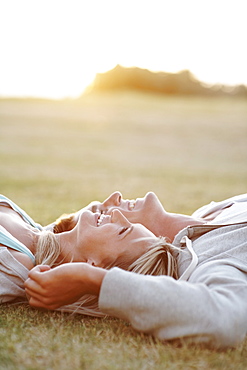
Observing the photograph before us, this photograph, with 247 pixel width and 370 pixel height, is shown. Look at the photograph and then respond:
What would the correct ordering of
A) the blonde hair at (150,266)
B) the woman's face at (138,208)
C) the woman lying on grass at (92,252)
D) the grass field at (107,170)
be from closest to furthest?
1. the grass field at (107,170)
2. the blonde hair at (150,266)
3. the woman lying on grass at (92,252)
4. the woman's face at (138,208)

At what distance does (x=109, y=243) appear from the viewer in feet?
9.48

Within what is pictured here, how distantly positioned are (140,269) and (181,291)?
501 millimetres

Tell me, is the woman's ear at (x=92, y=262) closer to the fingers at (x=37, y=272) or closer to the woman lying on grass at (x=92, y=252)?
the woman lying on grass at (x=92, y=252)

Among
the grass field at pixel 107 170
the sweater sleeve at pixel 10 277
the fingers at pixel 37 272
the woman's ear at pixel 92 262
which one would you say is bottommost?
the grass field at pixel 107 170

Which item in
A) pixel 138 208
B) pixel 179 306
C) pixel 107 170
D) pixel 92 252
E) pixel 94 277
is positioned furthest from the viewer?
pixel 107 170

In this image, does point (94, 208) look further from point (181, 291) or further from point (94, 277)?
point (181, 291)

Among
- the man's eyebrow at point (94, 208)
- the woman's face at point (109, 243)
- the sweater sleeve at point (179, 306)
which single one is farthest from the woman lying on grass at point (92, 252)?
the man's eyebrow at point (94, 208)

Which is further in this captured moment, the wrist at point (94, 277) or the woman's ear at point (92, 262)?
the woman's ear at point (92, 262)

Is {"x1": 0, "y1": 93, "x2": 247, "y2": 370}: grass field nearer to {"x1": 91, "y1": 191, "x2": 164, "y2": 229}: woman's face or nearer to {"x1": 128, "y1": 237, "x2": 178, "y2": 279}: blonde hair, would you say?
{"x1": 128, "y1": 237, "x2": 178, "y2": 279}: blonde hair

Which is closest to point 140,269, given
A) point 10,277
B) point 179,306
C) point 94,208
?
point 179,306

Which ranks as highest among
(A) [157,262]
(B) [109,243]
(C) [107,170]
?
(B) [109,243]

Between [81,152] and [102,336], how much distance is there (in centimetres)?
1603

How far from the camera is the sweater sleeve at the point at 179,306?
226 cm

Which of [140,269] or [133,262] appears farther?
[133,262]
